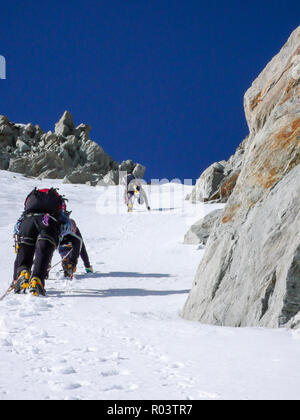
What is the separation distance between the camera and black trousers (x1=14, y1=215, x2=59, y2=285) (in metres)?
6.46

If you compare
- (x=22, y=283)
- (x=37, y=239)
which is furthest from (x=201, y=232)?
(x=22, y=283)

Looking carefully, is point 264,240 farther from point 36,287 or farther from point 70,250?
point 70,250

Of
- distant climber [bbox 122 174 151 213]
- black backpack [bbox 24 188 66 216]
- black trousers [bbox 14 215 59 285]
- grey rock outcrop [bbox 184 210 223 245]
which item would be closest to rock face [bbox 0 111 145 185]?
distant climber [bbox 122 174 151 213]

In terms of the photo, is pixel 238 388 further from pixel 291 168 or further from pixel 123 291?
pixel 123 291

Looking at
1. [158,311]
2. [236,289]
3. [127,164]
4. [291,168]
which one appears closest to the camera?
[236,289]

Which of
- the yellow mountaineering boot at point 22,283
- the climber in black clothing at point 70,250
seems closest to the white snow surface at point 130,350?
the yellow mountaineering boot at point 22,283

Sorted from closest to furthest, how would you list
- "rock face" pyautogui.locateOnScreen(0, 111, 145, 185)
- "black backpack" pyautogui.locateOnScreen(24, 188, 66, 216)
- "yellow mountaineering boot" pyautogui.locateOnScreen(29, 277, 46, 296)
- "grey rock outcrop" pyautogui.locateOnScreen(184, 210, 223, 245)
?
"yellow mountaineering boot" pyautogui.locateOnScreen(29, 277, 46, 296) → "black backpack" pyautogui.locateOnScreen(24, 188, 66, 216) → "grey rock outcrop" pyautogui.locateOnScreen(184, 210, 223, 245) → "rock face" pyautogui.locateOnScreen(0, 111, 145, 185)

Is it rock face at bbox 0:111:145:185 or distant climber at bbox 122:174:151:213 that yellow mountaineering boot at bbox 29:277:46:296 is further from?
rock face at bbox 0:111:145:185

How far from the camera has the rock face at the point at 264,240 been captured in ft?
12.0

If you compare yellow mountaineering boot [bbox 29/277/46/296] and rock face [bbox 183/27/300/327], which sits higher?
rock face [bbox 183/27/300/327]

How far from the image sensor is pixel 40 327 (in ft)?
13.1

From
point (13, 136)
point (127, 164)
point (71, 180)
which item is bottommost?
point (71, 180)

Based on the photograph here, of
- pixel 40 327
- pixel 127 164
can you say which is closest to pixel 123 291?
pixel 40 327
